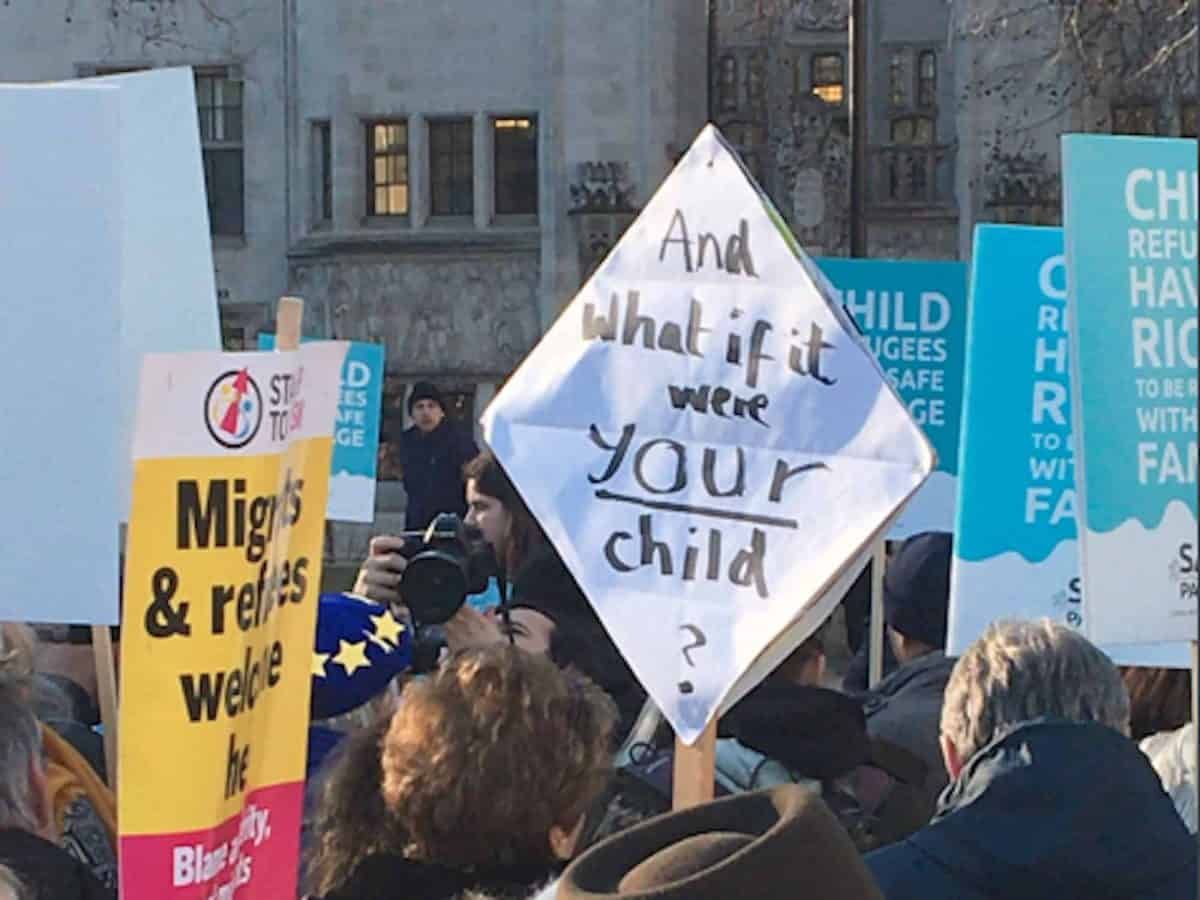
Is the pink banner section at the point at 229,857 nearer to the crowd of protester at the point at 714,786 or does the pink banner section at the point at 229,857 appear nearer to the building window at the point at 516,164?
the crowd of protester at the point at 714,786

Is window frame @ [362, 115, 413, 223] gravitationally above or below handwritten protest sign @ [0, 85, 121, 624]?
above

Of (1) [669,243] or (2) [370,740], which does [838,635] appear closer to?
(1) [669,243]

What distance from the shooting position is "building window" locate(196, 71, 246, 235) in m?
20.4

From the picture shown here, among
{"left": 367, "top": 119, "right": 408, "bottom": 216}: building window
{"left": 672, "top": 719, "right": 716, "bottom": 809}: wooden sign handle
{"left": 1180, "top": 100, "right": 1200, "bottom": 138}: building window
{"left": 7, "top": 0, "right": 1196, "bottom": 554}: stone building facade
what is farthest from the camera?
{"left": 367, "top": 119, "right": 408, "bottom": 216}: building window

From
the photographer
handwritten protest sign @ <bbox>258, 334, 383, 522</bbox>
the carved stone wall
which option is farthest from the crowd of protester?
the carved stone wall

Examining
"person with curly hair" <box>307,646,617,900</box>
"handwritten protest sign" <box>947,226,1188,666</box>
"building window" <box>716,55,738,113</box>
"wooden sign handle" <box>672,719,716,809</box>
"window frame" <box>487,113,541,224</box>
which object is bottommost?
"wooden sign handle" <box>672,719,716,809</box>

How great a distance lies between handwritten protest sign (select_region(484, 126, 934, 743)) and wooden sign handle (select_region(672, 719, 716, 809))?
0.08 ft

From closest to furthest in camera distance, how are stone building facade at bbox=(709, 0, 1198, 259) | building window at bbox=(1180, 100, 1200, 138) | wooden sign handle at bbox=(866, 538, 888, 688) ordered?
wooden sign handle at bbox=(866, 538, 888, 688)
stone building facade at bbox=(709, 0, 1198, 259)
building window at bbox=(1180, 100, 1200, 138)

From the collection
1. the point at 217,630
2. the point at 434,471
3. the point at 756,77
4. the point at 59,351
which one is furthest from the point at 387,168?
the point at 217,630

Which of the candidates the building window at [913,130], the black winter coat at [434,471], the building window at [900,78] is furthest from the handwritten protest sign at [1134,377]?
the building window at [900,78]

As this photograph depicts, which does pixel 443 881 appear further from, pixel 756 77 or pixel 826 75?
pixel 826 75

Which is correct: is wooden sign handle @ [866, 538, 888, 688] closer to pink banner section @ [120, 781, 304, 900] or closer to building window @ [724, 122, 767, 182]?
pink banner section @ [120, 781, 304, 900]

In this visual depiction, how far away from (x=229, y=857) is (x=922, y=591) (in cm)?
220

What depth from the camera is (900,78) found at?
2003cm
